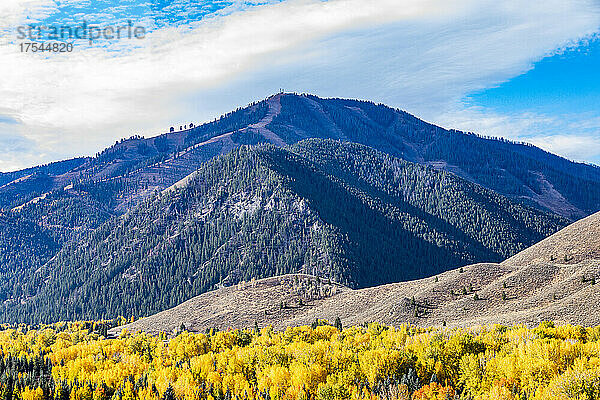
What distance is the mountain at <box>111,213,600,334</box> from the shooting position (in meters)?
51.7

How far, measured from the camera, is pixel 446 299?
209 ft

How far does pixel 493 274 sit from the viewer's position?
69.2 metres

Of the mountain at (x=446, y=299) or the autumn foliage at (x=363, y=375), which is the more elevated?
the autumn foliage at (x=363, y=375)

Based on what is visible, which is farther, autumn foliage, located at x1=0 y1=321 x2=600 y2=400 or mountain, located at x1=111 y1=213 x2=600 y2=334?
mountain, located at x1=111 y1=213 x2=600 y2=334

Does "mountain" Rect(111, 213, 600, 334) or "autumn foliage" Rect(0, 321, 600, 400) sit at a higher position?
"autumn foliage" Rect(0, 321, 600, 400)

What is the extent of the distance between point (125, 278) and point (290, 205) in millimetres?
81382

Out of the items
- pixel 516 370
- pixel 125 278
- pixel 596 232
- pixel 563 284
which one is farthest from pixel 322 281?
pixel 125 278

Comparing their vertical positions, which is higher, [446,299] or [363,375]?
[363,375]

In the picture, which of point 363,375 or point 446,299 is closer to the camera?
point 363,375

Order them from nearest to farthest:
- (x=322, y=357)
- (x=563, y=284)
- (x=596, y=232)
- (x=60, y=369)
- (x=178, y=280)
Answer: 1. (x=322, y=357)
2. (x=60, y=369)
3. (x=563, y=284)
4. (x=596, y=232)
5. (x=178, y=280)

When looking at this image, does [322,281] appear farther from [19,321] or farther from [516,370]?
[19,321]

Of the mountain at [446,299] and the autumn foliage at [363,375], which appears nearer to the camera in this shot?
the autumn foliage at [363,375]

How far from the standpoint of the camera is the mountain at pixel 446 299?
51656 mm

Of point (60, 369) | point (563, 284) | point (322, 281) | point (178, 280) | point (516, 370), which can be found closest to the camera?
point (516, 370)
